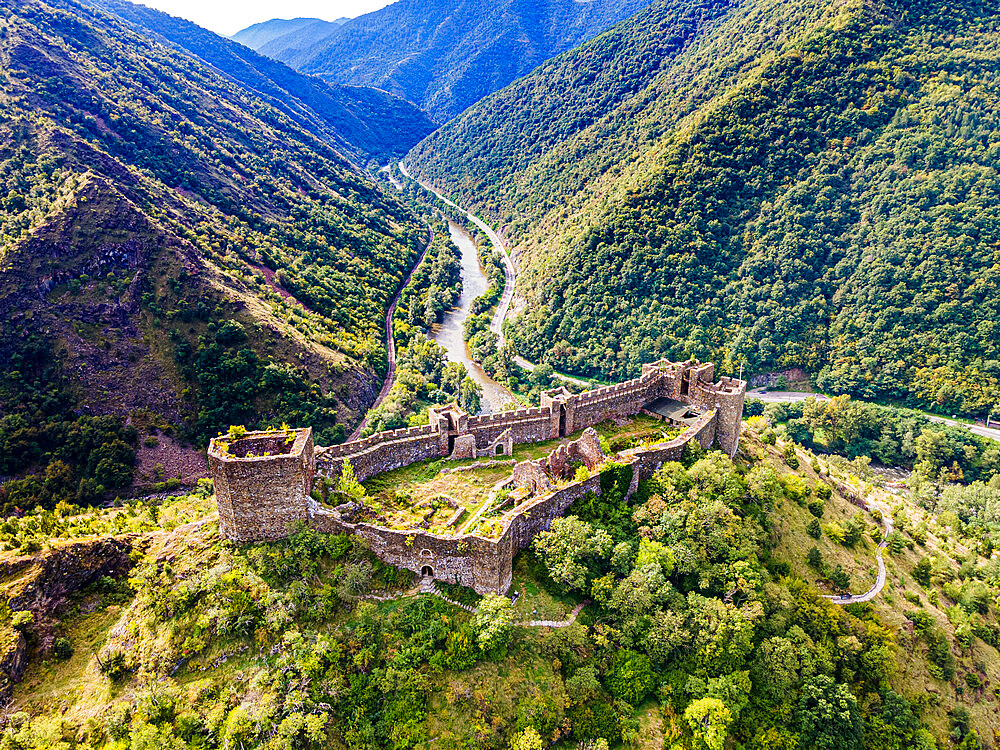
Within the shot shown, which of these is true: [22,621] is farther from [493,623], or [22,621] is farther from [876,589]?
[876,589]

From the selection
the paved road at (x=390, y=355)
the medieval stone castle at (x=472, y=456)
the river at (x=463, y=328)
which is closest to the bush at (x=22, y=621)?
A: the medieval stone castle at (x=472, y=456)

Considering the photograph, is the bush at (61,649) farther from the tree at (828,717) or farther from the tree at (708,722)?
the tree at (828,717)

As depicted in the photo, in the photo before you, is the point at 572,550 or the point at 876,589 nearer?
the point at 572,550

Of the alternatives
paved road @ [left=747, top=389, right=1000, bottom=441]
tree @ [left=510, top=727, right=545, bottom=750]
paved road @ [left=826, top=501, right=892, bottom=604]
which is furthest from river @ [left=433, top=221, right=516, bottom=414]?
tree @ [left=510, top=727, right=545, bottom=750]

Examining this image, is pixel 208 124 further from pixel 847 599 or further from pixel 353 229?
pixel 847 599

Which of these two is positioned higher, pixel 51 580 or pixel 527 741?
pixel 51 580

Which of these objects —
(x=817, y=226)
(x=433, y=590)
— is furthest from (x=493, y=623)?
(x=817, y=226)
